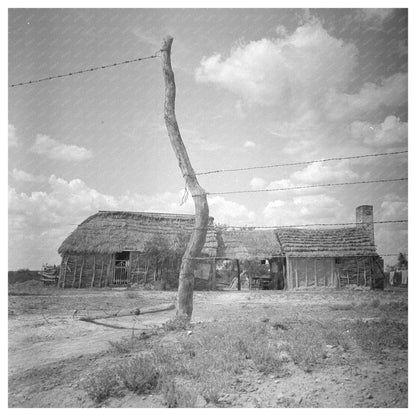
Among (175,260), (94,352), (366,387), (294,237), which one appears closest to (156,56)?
(94,352)

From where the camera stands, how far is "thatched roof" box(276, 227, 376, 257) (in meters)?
19.7

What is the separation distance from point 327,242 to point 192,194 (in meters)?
15.8

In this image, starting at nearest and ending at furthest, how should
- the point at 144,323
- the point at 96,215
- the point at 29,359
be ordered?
the point at 29,359, the point at 144,323, the point at 96,215

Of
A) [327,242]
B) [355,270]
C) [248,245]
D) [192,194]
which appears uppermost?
[192,194]

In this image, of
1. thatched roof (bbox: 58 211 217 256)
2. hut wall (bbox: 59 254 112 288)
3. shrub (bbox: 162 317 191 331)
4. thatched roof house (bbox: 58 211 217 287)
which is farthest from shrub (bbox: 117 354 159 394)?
hut wall (bbox: 59 254 112 288)

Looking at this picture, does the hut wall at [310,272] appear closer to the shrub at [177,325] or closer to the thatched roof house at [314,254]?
the thatched roof house at [314,254]

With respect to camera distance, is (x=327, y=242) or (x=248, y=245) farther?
(x=248, y=245)

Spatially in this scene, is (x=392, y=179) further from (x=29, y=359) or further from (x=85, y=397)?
(x=29, y=359)

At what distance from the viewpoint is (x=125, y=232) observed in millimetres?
21828

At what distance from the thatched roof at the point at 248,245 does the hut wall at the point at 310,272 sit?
1279 millimetres

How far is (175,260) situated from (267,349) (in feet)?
52.7

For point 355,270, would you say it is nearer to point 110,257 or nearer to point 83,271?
point 110,257

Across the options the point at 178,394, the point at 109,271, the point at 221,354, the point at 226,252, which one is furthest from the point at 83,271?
the point at 178,394

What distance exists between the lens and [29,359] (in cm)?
576
